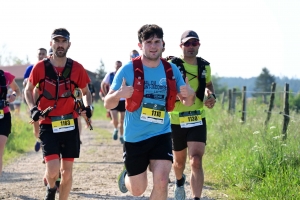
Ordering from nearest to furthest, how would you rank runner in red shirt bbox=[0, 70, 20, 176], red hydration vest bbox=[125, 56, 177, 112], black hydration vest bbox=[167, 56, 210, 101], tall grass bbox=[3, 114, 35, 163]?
red hydration vest bbox=[125, 56, 177, 112] < black hydration vest bbox=[167, 56, 210, 101] < runner in red shirt bbox=[0, 70, 20, 176] < tall grass bbox=[3, 114, 35, 163]

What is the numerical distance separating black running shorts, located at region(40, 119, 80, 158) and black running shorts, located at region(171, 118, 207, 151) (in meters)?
1.37

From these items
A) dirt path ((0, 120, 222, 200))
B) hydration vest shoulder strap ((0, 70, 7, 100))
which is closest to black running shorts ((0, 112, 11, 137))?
hydration vest shoulder strap ((0, 70, 7, 100))

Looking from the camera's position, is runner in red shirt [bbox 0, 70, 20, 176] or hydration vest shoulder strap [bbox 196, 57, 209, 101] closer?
hydration vest shoulder strap [bbox 196, 57, 209, 101]

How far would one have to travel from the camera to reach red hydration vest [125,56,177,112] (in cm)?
608

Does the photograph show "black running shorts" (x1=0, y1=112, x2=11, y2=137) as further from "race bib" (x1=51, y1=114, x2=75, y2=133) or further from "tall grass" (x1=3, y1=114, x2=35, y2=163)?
"tall grass" (x1=3, y1=114, x2=35, y2=163)

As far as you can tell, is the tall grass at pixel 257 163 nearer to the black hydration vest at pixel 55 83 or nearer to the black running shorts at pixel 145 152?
the black running shorts at pixel 145 152

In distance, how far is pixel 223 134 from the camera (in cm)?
1280

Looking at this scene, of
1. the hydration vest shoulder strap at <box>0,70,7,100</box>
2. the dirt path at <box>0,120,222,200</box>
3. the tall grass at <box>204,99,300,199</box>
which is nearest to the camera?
the tall grass at <box>204,99,300,199</box>

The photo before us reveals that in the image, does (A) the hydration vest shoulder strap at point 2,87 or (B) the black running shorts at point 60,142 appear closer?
(B) the black running shorts at point 60,142

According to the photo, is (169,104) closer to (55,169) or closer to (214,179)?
(55,169)

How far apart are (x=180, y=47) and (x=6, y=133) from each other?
2.59 m

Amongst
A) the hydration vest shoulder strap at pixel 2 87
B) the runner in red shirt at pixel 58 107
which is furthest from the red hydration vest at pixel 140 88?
the hydration vest shoulder strap at pixel 2 87

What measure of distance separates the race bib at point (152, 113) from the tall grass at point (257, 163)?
1879mm

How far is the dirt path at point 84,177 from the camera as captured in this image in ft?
28.9
